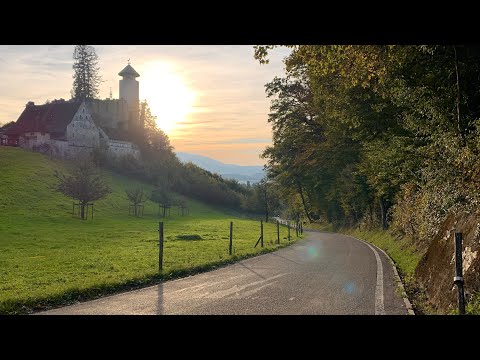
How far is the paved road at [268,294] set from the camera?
835 cm

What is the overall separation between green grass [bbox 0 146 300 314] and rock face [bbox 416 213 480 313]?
23.7 feet

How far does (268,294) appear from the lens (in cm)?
1002

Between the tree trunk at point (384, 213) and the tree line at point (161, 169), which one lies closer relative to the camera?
the tree trunk at point (384, 213)

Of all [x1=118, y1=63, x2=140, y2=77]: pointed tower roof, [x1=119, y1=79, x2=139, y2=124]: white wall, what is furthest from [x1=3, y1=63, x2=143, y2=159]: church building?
[x1=118, y1=63, x2=140, y2=77]: pointed tower roof

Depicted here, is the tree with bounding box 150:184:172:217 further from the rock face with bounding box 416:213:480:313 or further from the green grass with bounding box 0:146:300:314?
the rock face with bounding box 416:213:480:313

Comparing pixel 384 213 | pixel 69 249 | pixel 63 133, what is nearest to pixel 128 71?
pixel 63 133

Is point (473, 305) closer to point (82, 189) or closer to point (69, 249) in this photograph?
point (69, 249)

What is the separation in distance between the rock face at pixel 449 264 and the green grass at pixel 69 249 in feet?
23.7

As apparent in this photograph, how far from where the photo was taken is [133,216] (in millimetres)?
58125

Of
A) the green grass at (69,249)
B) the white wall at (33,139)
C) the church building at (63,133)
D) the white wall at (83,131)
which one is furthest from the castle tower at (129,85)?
the green grass at (69,249)

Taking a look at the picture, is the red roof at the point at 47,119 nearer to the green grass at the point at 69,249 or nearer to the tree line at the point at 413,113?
the green grass at the point at 69,249

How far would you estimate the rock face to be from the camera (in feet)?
25.3

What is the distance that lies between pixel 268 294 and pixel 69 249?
18466 millimetres
